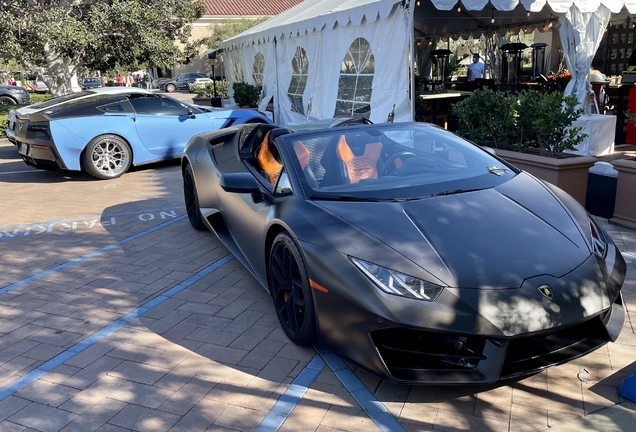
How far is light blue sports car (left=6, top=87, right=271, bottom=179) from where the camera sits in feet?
29.5

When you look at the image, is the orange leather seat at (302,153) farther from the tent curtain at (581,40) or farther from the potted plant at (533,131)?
the tent curtain at (581,40)

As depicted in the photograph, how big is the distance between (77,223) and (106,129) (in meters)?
2.90

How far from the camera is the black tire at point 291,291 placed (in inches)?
127

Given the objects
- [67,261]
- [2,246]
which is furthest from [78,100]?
[67,261]

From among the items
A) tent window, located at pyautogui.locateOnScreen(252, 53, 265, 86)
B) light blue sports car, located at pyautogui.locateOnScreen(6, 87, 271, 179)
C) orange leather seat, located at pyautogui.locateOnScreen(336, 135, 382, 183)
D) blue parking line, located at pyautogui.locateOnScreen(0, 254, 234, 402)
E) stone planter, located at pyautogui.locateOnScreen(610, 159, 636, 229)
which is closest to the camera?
blue parking line, located at pyautogui.locateOnScreen(0, 254, 234, 402)

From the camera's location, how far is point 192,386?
3.21 meters

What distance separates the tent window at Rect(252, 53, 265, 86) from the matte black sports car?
13464mm

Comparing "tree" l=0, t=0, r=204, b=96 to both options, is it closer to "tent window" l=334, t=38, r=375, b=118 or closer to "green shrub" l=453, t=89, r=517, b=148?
"tent window" l=334, t=38, r=375, b=118

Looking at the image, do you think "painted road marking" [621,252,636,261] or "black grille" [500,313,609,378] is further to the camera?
"painted road marking" [621,252,636,261]

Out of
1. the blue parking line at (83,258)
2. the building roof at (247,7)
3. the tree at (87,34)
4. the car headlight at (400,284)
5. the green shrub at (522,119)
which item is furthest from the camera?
the building roof at (247,7)

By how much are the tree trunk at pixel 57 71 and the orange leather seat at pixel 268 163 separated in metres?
13.7

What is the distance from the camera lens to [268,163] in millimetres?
4258

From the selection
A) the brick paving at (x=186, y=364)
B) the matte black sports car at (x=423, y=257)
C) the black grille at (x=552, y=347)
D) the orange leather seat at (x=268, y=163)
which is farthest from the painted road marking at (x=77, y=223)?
the black grille at (x=552, y=347)

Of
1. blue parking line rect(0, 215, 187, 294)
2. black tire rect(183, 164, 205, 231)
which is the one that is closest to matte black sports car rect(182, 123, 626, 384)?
black tire rect(183, 164, 205, 231)
